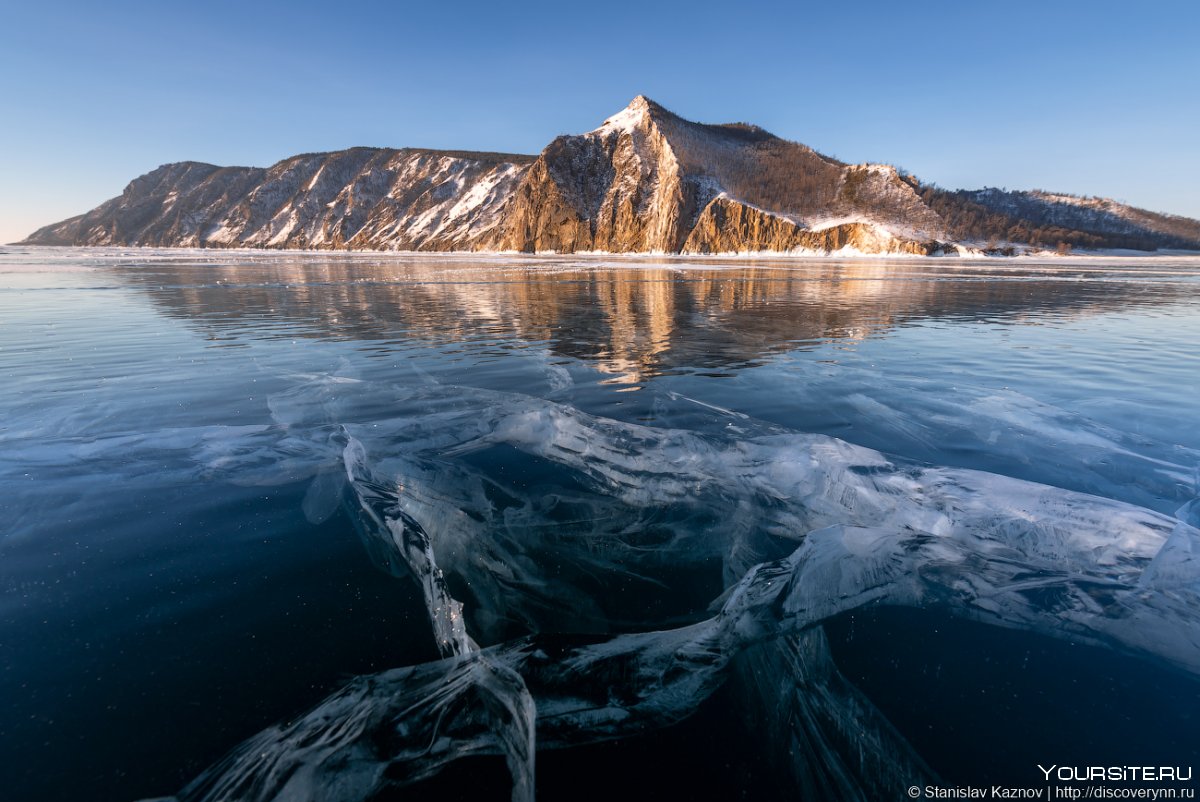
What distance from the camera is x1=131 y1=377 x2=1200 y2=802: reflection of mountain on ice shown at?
8.27 feet

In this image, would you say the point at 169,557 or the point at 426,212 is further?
the point at 426,212

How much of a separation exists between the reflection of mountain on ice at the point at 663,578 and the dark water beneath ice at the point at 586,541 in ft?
0.13

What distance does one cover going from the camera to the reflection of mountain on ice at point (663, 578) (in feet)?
8.27

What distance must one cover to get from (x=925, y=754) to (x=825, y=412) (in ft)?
18.2

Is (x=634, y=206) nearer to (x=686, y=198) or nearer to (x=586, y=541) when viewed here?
(x=686, y=198)

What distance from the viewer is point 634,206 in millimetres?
111562

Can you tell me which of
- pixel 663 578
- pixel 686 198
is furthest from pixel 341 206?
pixel 663 578

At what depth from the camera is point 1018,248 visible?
102m

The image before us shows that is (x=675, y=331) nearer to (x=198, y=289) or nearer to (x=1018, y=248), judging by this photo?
(x=198, y=289)

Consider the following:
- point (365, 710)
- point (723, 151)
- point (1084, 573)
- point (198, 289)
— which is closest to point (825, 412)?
point (1084, 573)

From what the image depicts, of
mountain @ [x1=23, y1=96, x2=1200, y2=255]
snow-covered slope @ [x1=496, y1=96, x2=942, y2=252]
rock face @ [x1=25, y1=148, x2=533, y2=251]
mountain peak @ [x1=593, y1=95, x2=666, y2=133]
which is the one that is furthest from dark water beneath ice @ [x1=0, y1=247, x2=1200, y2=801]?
rock face @ [x1=25, y1=148, x2=533, y2=251]

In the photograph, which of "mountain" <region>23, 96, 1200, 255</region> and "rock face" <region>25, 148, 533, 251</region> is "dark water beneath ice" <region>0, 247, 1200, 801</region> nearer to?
"mountain" <region>23, 96, 1200, 255</region>

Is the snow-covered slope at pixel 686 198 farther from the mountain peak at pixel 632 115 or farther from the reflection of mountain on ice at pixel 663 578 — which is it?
the reflection of mountain on ice at pixel 663 578

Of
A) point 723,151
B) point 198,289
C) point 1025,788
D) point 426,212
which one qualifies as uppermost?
point 723,151
